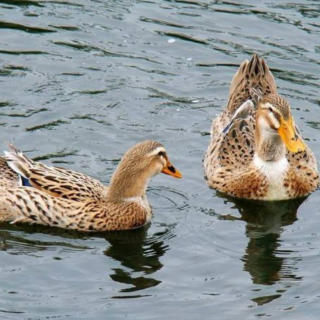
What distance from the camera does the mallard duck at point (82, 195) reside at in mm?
14445

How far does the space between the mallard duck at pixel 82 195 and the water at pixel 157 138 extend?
7.3 inches

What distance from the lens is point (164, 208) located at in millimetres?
14953

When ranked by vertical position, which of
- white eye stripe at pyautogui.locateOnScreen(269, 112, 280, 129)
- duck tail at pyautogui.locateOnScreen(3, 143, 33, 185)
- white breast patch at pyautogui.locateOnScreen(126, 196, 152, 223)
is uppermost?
white eye stripe at pyautogui.locateOnScreen(269, 112, 280, 129)

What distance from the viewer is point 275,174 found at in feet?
51.5

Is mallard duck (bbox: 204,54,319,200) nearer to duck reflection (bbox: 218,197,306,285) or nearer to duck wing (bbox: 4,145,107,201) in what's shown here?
duck reflection (bbox: 218,197,306,285)

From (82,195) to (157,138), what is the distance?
2.28 metres

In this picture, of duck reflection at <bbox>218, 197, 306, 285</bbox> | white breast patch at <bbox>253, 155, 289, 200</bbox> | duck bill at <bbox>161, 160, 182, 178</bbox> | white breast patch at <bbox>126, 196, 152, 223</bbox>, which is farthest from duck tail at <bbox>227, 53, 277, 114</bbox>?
white breast patch at <bbox>126, 196, 152, 223</bbox>

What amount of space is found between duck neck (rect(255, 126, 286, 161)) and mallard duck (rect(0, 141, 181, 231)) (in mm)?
1622

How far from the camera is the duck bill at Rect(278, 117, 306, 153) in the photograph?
1512cm

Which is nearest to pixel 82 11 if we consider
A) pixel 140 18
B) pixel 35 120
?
pixel 140 18

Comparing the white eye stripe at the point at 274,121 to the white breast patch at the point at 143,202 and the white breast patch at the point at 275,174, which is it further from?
the white breast patch at the point at 143,202

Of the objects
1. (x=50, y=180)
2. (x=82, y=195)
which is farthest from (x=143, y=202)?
(x=50, y=180)

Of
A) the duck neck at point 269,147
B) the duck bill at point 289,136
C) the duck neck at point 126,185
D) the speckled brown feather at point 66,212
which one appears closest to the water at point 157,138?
the speckled brown feather at point 66,212

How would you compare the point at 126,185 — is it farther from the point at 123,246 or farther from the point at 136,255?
the point at 136,255
